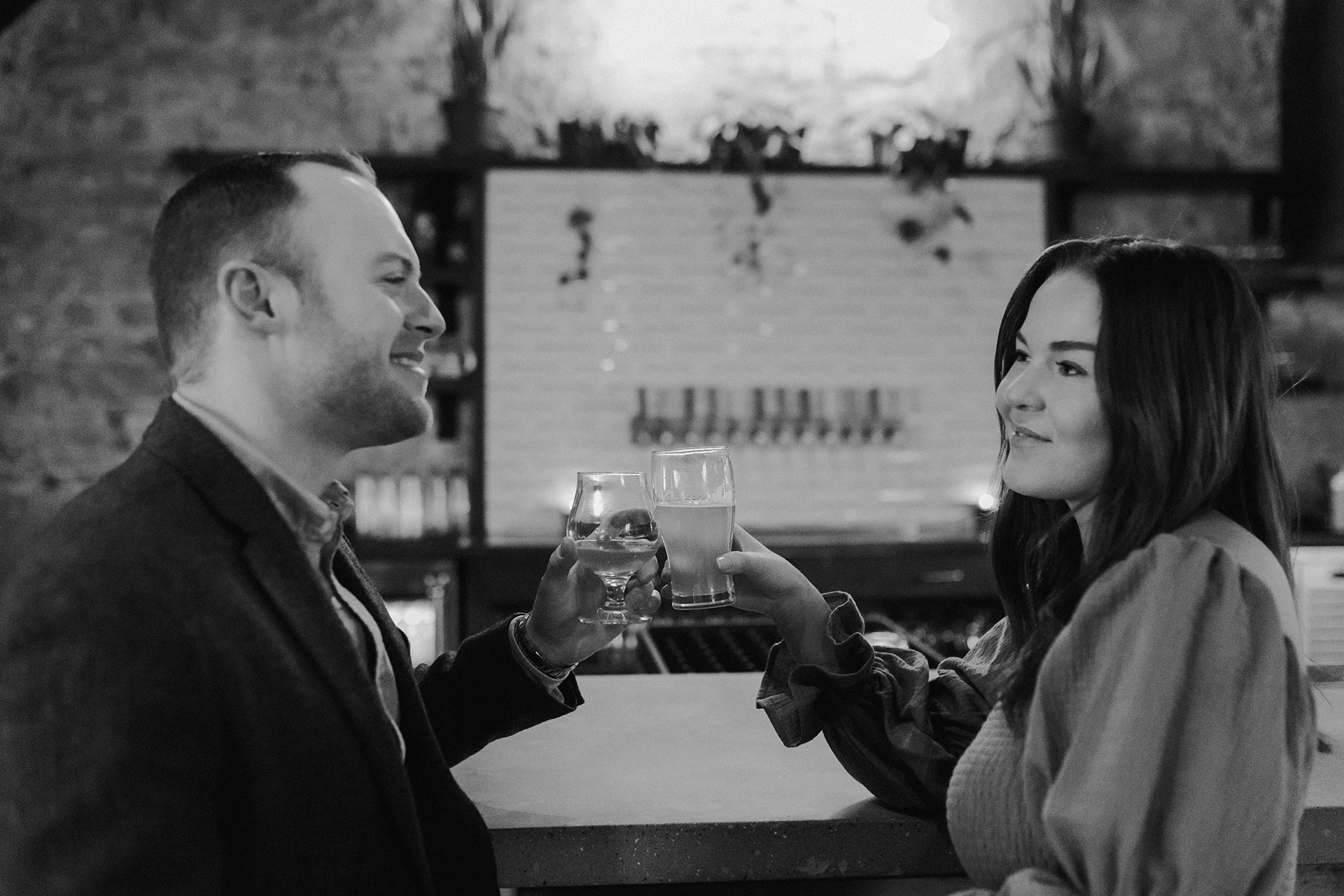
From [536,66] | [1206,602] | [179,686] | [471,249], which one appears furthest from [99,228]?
[1206,602]

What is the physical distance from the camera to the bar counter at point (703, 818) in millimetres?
1654

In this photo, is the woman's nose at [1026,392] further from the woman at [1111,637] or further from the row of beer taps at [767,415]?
the row of beer taps at [767,415]

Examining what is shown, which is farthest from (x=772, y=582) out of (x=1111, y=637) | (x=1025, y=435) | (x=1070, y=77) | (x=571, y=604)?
(x=1070, y=77)

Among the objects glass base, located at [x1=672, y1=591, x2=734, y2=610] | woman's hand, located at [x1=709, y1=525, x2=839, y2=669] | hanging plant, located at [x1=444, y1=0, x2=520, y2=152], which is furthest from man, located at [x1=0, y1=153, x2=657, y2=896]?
hanging plant, located at [x1=444, y1=0, x2=520, y2=152]

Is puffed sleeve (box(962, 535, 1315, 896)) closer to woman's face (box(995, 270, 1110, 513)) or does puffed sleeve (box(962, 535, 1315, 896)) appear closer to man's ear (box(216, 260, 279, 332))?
woman's face (box(995, 270, 1110, 513))

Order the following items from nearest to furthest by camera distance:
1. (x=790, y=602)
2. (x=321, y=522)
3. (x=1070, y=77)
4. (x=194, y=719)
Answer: (x=194, y=719)
(x=321, y=522)
(x=790, y=602)
(x=1070, y=77)

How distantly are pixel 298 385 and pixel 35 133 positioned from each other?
527 cm

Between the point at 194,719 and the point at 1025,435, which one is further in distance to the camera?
the point at 1025,435

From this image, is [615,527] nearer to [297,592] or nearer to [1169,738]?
[297,592]

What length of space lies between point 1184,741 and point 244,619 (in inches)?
38.8

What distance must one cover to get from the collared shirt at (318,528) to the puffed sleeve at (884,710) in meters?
0.53

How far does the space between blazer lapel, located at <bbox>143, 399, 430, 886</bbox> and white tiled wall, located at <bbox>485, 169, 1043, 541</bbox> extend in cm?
430

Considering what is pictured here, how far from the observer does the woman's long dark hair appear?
146 centimetres

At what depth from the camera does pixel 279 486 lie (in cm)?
151
